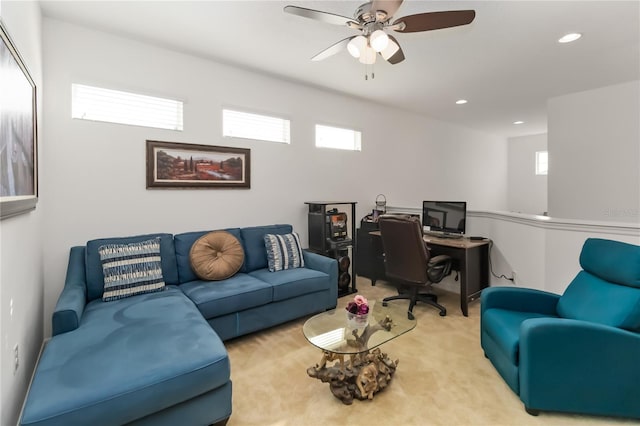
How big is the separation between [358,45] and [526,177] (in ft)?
24.2

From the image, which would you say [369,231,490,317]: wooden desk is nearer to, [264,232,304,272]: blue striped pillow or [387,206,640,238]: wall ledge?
[387,206,640,238]: wall ledge

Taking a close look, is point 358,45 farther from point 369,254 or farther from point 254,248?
point 369,254

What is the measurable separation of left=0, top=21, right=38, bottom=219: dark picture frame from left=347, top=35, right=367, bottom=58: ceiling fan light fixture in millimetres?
1760

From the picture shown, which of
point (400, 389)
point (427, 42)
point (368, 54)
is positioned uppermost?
point (427, 42)

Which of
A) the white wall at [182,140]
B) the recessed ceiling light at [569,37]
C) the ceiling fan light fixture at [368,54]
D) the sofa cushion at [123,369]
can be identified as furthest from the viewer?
the recessed ceiling light at [569,37]

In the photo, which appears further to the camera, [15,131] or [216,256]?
[216,256]

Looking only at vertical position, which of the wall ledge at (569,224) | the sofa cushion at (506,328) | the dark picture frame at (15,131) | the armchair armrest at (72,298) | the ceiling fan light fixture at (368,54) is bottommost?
the sofa cushion at (506,328)

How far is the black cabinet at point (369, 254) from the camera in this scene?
4.31 metres

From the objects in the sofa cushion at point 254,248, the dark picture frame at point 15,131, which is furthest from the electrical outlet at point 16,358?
the sofa cushion at point 254,248

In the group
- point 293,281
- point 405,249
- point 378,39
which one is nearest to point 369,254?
point 405,249

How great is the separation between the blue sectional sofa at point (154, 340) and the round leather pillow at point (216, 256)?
0.28ft

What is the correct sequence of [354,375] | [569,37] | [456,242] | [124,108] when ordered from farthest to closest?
A: 1. [456,242]
2. [124,108]
3. [569,37]
4. [354,375]

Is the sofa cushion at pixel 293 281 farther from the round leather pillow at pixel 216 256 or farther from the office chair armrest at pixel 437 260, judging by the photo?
the office chair armrest at pixel 437 260

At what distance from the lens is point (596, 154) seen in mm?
4293
